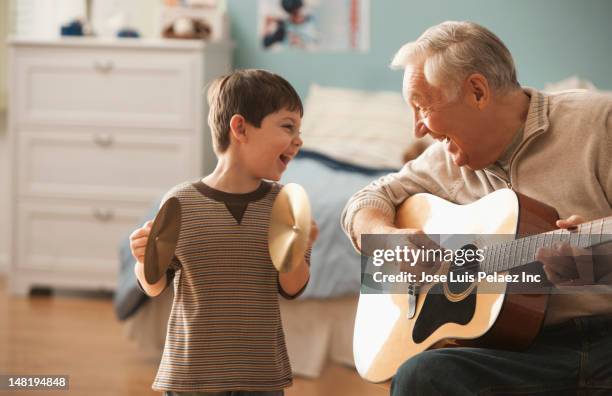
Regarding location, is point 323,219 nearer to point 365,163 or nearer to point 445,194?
point 365,163

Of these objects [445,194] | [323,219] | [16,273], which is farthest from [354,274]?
[16,273]

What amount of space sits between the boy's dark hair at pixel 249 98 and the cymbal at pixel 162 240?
0.62 ft

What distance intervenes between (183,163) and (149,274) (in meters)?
2.65

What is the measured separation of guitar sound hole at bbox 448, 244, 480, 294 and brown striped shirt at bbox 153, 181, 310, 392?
1.00 feet

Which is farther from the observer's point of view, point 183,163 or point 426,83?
point 183,163

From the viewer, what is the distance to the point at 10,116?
4.19 metres

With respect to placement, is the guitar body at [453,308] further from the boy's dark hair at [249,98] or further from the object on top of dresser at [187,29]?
the object on top of dresser at [187,29]

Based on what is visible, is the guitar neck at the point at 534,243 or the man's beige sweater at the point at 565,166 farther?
the man's beige sweater at the point at 565,166

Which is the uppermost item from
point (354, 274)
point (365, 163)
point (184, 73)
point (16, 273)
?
point (184, 73)

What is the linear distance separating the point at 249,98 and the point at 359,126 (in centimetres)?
242

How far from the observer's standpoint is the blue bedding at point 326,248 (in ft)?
9.65

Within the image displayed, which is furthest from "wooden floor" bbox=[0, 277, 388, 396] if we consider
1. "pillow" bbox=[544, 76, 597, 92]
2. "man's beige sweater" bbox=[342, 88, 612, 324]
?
"pillow" bbox=[544, 76, 597, 92]

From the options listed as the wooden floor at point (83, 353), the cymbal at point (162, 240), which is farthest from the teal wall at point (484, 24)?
the cymbal at point (162, 240)

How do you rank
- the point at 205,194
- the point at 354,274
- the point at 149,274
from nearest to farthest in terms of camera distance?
the point at 149,274
the point at 205,194
the point at 354,274
